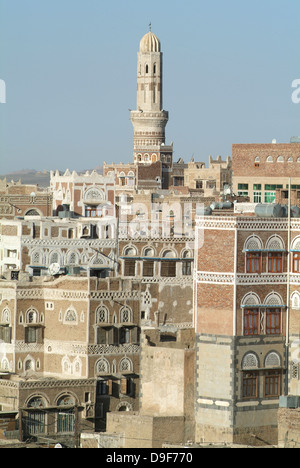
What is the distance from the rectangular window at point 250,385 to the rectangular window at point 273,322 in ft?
5.11

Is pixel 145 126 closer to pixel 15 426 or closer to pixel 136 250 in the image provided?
pixel 136 250

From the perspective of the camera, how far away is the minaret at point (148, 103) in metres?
137

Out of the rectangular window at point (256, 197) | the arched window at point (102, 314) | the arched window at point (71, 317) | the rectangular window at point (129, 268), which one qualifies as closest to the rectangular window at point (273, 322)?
the arched window at point (102, 314)

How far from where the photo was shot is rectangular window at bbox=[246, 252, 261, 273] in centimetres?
5597

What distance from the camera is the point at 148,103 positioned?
5448 inches

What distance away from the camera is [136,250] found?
7419 cm

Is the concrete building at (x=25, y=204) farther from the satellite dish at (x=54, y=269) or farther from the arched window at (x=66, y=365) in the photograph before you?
the arched window at (x=66, y=365)

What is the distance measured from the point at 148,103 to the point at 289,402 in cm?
8579

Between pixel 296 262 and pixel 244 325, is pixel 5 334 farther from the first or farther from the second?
pixel 296 262

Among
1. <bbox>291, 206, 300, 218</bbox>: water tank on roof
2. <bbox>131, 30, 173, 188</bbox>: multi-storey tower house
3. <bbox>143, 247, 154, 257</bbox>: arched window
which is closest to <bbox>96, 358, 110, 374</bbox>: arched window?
<bbox>291, 206, 300, 218</bbox>: water tank on roof

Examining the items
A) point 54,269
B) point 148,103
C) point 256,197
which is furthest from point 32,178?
point 54,269
